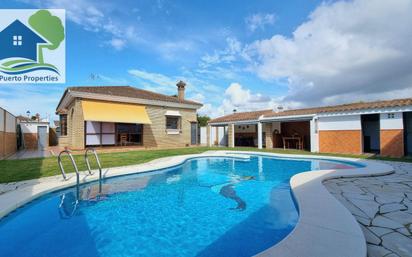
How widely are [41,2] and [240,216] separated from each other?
724 inches

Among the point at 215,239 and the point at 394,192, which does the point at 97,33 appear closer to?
the point at 215,239

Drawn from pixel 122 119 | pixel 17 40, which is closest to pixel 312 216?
pixel 122 119

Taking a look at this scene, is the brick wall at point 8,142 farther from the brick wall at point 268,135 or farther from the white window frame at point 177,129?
the brick wall at point 268,135

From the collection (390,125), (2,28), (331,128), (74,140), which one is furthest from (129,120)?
(390,125)

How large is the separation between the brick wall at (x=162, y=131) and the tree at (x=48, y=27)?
38.8 ft

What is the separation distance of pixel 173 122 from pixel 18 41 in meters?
17.9

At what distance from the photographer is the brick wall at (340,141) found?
2047cm

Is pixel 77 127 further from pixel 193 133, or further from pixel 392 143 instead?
pixel 392 143

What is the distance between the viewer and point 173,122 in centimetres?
2972

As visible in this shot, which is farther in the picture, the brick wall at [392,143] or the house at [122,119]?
the house at [122,119]

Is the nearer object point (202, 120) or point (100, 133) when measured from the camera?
point (100, 133)

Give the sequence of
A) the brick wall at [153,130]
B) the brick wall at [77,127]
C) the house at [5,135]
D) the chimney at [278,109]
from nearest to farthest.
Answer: the house at [5,135]
the brick wall at [77,127]
the brick wall at [153,130]
the chimney at [278,109]

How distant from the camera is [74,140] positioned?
833 inches

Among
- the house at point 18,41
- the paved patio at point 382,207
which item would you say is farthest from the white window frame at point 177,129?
the paved patio at point 382,207
